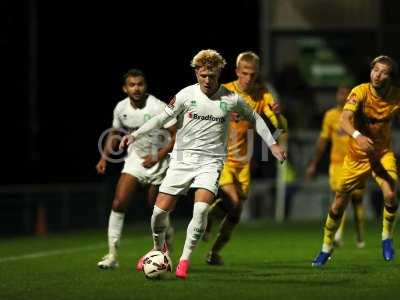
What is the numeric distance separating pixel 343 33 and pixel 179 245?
1158 cm

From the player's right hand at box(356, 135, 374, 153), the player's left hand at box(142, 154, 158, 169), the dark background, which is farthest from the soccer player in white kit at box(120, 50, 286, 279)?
the dark background

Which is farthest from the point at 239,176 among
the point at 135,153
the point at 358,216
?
the point at 358,216

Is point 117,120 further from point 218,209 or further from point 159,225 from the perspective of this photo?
point 159,225

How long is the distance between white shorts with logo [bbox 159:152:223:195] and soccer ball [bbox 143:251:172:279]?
62 cm

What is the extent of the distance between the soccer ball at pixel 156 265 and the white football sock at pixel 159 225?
14.5 inches

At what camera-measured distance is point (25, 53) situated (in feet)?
109

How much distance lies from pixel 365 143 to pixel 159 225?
214 cm

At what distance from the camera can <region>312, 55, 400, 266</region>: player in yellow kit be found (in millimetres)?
12000

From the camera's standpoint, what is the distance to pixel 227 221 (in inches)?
527

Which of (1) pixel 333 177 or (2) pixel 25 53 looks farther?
(2) pixel 25 53

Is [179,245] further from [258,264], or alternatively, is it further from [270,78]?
[270,78]

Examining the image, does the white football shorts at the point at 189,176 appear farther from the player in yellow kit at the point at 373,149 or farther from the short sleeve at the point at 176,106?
the player in yellow kit at the point at 373,149

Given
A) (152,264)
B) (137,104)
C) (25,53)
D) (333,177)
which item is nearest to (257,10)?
(25,53)

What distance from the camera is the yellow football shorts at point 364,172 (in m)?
12.3
